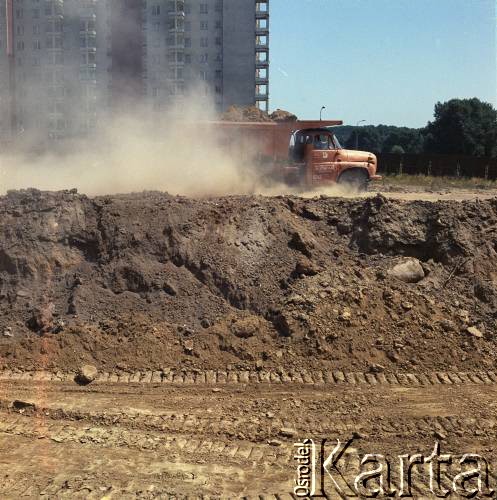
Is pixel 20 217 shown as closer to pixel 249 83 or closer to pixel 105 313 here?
pixel 105 313

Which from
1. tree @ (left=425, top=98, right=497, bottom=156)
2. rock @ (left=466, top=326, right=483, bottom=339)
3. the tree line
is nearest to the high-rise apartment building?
rock @ (left=466, top=326, right=483, bottom=339)

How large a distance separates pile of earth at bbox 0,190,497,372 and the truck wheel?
6.61 metres

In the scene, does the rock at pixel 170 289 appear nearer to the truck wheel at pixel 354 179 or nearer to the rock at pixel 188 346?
the rock at pixel 188 346

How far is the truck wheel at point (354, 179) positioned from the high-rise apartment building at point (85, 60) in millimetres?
8123

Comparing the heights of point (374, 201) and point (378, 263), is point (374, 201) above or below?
above

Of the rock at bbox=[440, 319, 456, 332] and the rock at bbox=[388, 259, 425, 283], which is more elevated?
the rock at bbox=[388, 259, 425, 283]

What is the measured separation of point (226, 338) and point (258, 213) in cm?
263

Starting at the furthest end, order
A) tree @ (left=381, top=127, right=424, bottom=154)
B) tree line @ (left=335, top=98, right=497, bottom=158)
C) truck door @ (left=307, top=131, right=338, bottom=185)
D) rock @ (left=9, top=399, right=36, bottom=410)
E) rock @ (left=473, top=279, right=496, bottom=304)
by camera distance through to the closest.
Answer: tree @ (left=381, top=127, right=424, bottom=154), tree line @ (left=335, top=98, right=497, bottom=158), truck door @ (left=307, top=131, right=338, bottom=185), rock @ (left=473, top=279, right=496, bottom=304), rock @ (left=9, top=399, right=36, bottom=410)

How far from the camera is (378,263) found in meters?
10.6

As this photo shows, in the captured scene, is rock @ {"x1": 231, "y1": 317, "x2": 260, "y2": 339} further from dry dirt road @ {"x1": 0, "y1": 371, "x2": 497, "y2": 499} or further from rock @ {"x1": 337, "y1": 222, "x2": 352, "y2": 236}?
rock @ {"x1": 337, "y1": 222, "x2": 352, "y2": 236}

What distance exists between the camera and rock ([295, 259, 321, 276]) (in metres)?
10.1

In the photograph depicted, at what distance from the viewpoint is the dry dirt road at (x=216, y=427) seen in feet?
19.5

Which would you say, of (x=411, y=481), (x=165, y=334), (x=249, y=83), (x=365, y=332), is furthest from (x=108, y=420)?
(x=249, y=83)

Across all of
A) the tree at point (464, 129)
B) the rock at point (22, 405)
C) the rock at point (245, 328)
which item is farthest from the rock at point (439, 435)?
the tree at point (464, 129)
